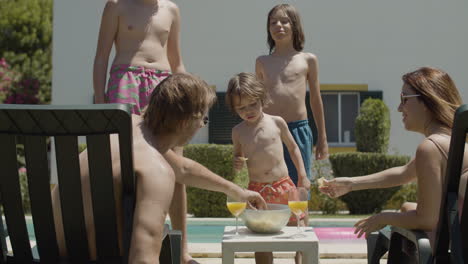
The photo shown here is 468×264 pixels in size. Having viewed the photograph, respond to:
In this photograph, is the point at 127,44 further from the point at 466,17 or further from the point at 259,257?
the point at 466,17

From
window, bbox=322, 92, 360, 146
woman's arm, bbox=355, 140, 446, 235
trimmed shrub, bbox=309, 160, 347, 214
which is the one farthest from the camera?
window, bbox=322, 92, 360, 146

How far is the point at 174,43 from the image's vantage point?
170 inches

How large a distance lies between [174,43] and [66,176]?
2244 millimetres

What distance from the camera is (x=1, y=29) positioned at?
23.1 m

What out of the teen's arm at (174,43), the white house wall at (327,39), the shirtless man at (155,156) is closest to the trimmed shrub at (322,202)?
the white house wall at (327,39)

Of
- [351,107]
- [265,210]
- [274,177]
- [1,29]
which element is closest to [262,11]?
[351,107]

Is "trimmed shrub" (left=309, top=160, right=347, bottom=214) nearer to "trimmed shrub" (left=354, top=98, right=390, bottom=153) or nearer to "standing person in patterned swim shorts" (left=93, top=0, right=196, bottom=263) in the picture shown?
"trimmed shrub" (left=354, top=98, right=390, bottom=153)

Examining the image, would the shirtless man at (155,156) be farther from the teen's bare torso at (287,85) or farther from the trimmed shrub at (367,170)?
the trimmed shrub at (367,170)

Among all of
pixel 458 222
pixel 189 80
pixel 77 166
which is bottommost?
pixel 458 222

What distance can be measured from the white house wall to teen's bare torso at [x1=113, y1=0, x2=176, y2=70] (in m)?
8.61

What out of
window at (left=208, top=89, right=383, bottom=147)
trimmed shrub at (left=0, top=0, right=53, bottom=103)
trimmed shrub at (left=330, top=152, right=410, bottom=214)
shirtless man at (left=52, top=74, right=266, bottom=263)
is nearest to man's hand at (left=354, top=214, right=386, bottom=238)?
shirtless man at (left=52, top=74, right=266, bottom=263)

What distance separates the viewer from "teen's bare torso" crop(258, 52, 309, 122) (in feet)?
15.6

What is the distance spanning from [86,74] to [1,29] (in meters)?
11.9

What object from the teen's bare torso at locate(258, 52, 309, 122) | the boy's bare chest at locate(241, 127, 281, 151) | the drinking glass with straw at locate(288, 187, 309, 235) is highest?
the teen's bare torso at locate(258, 52, 309, 122)
